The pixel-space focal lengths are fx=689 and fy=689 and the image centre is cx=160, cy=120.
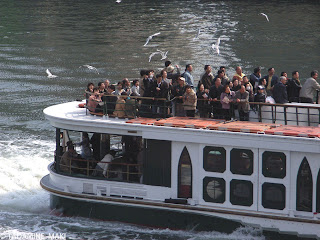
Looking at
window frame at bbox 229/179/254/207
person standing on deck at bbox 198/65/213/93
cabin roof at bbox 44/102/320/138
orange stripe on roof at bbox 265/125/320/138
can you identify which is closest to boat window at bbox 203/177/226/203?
window frame at bbox 229/179/254/207

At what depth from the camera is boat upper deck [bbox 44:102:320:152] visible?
14.7 m

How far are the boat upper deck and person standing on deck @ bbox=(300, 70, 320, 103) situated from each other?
2003 mm

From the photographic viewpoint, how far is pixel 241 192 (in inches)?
598

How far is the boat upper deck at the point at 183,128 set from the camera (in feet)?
48.4

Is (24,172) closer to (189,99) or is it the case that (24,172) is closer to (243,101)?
(189,99)

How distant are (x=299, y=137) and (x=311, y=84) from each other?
9.10ft

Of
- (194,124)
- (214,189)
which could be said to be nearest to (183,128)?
(194,124)

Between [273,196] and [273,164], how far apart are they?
2.34ft

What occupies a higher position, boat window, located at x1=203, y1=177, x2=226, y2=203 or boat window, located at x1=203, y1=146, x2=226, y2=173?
boat window, located at x1=203, y1=146, x2=226, y2=173

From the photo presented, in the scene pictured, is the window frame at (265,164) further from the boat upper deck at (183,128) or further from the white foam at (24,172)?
the white foam at (24,172)

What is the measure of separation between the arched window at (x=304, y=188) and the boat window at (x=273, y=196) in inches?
13.4

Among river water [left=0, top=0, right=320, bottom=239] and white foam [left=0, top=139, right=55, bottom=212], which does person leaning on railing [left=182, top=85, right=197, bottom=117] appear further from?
white foam [left=0, top=139, right=55, bottom=212]

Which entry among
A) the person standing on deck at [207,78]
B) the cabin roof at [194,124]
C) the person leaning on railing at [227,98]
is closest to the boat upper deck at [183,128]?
the cabin roof at [194,124]

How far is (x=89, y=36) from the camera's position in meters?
49.5
